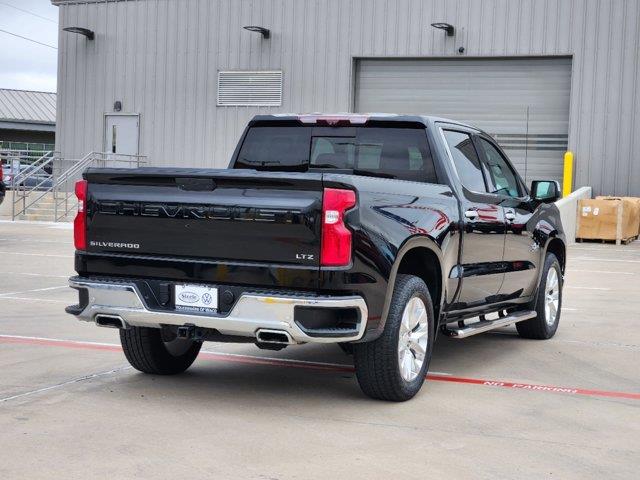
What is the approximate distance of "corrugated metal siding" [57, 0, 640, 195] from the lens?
29469 mm

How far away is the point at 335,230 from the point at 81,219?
1.73 meters

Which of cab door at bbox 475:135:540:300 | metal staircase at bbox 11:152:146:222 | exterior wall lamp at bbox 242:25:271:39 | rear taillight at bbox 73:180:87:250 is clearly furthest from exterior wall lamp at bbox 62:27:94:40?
rear taillight at bbox 73:180:87:250

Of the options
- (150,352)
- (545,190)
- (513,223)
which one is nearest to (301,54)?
(545,190)

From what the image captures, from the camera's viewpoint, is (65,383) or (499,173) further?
(499,173)

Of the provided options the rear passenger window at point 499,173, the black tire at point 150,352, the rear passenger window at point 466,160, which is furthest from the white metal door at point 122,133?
the black tire at point 150,352

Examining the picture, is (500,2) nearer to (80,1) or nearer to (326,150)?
(80,1)

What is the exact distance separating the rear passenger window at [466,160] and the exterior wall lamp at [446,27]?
74.9ft

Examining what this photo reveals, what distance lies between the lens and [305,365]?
7.85 m

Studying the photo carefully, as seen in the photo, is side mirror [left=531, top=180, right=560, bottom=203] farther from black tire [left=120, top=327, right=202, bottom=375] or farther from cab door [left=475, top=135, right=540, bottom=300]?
black tire [left=120, top=327, right=202, bottom=375]

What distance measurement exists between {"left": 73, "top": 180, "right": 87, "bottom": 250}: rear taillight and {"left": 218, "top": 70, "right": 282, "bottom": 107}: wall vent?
26940mm

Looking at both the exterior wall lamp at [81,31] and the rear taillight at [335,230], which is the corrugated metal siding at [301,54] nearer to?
the exterior wall lamp at [81,31]

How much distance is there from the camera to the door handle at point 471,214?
7520mm

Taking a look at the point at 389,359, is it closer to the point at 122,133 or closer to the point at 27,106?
the point at 122,133

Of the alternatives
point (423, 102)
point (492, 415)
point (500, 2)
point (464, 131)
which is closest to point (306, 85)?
point (423, 102)
